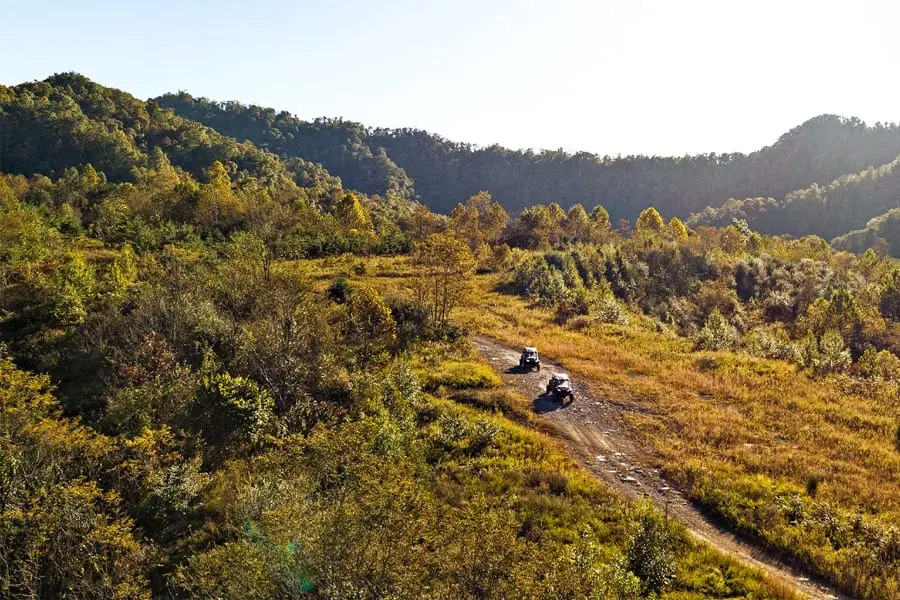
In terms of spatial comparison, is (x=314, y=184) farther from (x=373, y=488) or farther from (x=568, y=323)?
(x=373, y=488)

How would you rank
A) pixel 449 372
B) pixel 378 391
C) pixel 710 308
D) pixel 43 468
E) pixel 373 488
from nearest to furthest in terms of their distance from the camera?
1. pixel 373 488
2. pixel 43 468
3. pixel 378 391
4. pixel 449 372
5. pixel 710 308

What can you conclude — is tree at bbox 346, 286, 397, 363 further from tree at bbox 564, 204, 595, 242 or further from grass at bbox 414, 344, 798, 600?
tree at bbox 564, 204, 595, 242

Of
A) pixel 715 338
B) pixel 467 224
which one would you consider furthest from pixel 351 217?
pixel 715 338

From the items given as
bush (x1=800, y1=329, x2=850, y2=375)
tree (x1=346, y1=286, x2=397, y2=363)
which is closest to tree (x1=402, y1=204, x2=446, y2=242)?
tree (x1=346, y1=286, x2=397, y2=363)

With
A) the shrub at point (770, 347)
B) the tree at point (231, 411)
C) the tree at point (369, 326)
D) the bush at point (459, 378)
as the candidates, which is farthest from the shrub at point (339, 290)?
the shrub at point (770, 347)

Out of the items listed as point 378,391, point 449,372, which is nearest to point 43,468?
point 378,391

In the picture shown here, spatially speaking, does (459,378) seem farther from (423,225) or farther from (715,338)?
(423,225)
